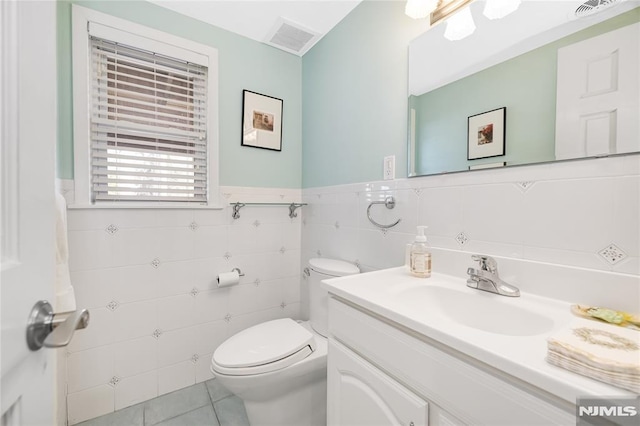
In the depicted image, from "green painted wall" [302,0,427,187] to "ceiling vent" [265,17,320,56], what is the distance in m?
0.07

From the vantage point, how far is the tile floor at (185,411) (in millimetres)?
1306

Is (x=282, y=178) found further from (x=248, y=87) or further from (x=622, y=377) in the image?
(x=622, y=377)

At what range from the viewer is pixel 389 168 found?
1246 millimetres

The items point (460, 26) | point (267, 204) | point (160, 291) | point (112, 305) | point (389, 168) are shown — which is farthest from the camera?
point (267, 204)

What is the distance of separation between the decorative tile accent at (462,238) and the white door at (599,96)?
1.17ft

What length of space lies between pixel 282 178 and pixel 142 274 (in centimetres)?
102

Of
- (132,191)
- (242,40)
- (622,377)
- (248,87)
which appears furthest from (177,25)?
(622,377)

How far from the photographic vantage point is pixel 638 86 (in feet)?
2.04

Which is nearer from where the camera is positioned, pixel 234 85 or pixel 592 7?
pixel 592 7

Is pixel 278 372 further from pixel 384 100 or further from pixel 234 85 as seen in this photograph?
pixel 234 85

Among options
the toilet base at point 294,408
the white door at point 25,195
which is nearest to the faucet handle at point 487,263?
the toilet base at point 294,408

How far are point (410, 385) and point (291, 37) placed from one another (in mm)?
1930

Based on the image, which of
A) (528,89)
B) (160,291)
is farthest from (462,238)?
(160,291)

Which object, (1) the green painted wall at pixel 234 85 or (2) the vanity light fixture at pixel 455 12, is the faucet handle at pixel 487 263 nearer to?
(2) the vanity light fixture at pixel 455 12
